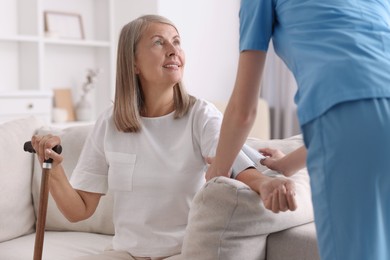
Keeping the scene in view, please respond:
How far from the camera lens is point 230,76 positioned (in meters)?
5.86

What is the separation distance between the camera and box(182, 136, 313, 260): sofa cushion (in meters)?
1.55

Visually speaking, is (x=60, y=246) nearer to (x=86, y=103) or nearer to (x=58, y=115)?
(x=58, y=115)

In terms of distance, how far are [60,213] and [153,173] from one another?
2.43ft

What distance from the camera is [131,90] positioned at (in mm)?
2021

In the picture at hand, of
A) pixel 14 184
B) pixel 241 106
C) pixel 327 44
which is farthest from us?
pixel 14 184

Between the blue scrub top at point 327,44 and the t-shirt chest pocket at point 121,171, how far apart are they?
67 centimetres

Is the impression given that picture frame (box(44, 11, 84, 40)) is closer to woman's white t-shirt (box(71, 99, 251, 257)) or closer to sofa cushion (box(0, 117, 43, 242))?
sofa cushion (box(0, 117, 43, 242))

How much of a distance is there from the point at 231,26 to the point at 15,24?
188 centimetres

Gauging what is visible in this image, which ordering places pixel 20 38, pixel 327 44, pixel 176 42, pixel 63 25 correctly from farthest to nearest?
pixel 63 25
pixel 20 38
pixel 176 42
pixel 327 44

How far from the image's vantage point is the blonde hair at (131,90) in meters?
1.98

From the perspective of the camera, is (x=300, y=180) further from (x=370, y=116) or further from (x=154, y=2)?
(x=154, y=2)

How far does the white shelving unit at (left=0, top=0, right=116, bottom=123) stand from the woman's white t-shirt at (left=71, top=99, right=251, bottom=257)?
2.52 m

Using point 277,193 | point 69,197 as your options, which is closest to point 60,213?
point 69,197

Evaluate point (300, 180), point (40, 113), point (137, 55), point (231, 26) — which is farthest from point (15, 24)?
point (300, 180)
